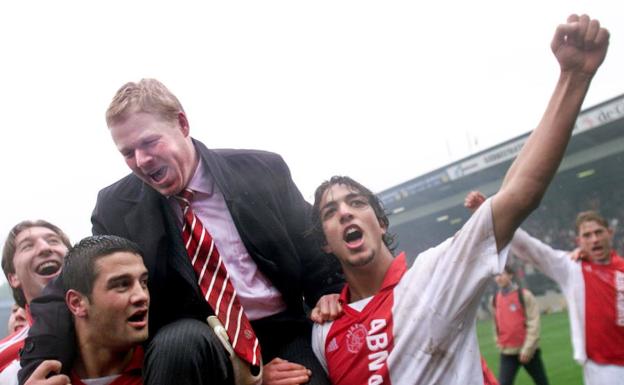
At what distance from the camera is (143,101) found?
8.16ft

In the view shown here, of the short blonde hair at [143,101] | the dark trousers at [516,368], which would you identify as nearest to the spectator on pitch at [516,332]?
the dark trousers at [516,368]

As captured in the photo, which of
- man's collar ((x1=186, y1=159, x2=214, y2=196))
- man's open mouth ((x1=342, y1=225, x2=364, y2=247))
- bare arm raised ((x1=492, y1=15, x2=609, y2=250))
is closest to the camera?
bare arm raised ((x1=492, y1=15, x2=609, y2=250))

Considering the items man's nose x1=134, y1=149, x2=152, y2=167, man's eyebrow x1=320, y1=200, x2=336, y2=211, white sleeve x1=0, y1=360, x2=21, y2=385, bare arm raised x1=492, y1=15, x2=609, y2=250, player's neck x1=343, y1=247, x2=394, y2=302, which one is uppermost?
man's nose x1=134, y1=149, x2=152, y2=167

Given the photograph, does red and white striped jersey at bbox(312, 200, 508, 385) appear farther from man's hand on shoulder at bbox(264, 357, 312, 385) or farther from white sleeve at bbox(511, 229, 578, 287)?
white sleeve at bbox(511, 229, 578, 287)

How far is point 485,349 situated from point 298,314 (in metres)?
11.1

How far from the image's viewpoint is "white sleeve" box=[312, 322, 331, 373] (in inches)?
102

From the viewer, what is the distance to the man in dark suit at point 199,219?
240 centimetres

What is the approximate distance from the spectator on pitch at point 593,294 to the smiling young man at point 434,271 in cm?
264

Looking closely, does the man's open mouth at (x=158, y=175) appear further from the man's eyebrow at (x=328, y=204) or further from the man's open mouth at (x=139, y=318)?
the man's eyebrow at (x=328, y=204)

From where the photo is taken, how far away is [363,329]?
2.50m

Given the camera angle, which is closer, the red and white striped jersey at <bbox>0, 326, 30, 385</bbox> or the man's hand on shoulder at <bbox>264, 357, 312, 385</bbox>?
the man's hand on shoulder at <bbox>264, 357, 312, 385</bbox>

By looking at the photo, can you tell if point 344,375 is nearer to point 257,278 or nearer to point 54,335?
point 257,278

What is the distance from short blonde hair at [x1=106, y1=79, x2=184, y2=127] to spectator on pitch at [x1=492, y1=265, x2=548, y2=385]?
4.90 meters

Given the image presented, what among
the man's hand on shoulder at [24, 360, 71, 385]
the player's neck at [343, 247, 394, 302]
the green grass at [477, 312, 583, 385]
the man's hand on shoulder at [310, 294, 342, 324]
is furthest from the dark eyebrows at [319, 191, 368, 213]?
the green grass at [477, 312, 583, 385]
